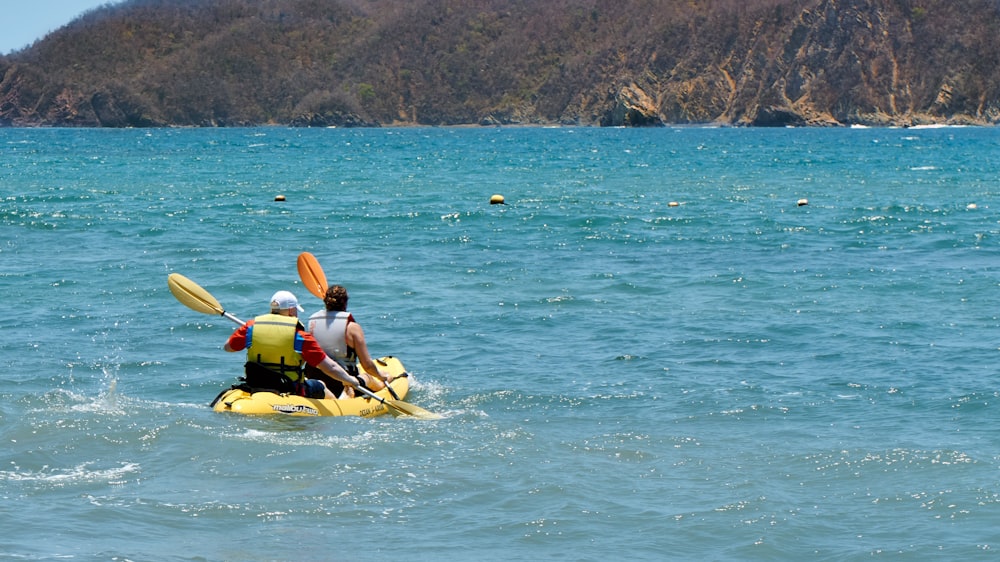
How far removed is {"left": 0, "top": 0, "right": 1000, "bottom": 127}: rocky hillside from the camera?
445 feet

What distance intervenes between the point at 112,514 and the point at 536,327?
7654 mm

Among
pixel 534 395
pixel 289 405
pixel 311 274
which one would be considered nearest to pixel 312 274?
pixel 311 274

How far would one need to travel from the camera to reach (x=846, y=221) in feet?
91.0

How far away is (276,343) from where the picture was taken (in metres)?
10.6

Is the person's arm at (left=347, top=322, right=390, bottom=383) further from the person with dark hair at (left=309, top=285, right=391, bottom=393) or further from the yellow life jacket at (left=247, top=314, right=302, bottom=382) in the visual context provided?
the yellow life jacket at (left=247, top=314, right=302, bottom=382)

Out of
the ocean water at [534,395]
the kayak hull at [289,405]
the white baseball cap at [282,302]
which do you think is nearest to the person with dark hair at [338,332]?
the kayak hull at [289,405]

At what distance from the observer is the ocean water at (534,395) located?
26.3 feet

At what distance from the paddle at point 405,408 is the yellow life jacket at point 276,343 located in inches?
26.5

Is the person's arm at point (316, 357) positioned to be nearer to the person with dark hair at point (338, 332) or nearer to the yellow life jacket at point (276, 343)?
the yellow life jacket at point (276, 343)

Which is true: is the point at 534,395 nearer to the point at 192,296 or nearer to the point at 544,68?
the point at 192,296

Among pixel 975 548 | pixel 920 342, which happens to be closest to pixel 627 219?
pixel 920 342

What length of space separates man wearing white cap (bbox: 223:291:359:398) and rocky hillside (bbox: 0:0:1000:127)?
129 meters

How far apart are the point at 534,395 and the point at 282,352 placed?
2484 millimetres

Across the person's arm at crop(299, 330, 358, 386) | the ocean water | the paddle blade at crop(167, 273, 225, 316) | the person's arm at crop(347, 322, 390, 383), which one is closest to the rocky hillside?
the ocean water
